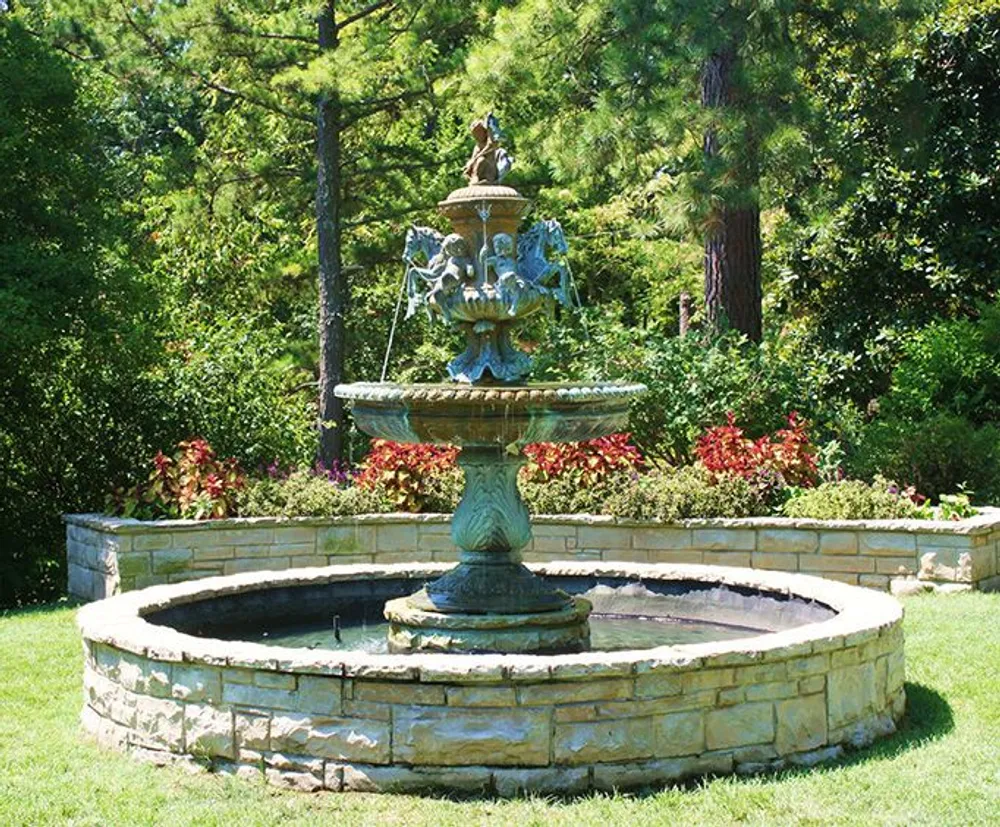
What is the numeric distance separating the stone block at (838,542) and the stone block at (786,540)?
0.06 m

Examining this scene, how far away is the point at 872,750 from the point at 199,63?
13122 mm

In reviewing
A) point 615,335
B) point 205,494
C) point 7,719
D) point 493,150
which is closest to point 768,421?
point 615,335

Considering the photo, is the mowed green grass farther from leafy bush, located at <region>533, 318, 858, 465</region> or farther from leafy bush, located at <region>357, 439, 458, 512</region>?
leafy bush, located at <region>533, 318, 858, 465</region>

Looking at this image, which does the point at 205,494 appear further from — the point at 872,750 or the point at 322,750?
the point at 872,750

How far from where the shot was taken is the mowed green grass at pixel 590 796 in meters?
5.75

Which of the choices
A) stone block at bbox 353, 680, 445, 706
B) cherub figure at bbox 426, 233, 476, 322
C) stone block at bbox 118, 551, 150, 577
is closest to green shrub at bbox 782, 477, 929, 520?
cherub figure at bbox 426, 233, 476, 322

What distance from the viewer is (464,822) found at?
570 cm

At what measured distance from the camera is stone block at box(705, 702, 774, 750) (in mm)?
6336

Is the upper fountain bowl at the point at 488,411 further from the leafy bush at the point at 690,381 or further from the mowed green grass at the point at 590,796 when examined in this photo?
the leafy bush at the point at 690,381

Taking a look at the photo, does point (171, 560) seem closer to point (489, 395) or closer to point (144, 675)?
point (144, 675)

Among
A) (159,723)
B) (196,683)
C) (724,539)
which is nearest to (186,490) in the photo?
(724,539)

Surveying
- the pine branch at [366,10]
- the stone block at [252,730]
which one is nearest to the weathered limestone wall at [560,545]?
the stone block at [252,730]

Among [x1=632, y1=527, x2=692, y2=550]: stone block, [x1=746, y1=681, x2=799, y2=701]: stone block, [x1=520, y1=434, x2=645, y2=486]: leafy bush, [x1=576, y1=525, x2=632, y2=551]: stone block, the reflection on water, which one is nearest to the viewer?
[x1=746, y1=681, x2=799, y2=701]: stone block

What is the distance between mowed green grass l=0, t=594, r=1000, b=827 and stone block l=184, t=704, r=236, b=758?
0.47 feet
